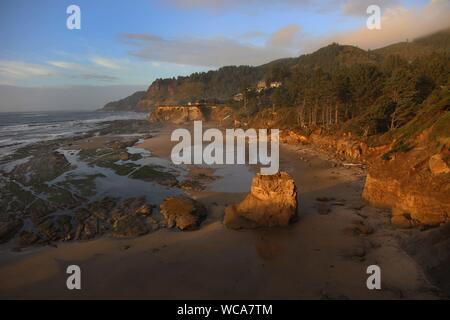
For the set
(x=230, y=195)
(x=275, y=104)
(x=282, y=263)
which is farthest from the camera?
(x=275, y=104)

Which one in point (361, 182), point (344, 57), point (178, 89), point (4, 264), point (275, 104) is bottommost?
point (4, 264)

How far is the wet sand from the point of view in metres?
13.6

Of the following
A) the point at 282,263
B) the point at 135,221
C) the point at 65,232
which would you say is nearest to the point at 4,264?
the point at 65,232

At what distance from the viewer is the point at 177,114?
115 m

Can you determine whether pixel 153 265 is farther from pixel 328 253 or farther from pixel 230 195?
pixel 230 195

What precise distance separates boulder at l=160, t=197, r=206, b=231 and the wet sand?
69 cm

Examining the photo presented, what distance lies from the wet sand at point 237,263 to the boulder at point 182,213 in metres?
0.69

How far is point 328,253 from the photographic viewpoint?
53.9 ft

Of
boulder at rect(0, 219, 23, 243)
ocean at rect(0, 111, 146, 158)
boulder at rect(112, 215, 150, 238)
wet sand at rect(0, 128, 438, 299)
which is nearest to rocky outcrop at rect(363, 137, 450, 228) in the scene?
wet sand at rect(0, 128, 438, 299)

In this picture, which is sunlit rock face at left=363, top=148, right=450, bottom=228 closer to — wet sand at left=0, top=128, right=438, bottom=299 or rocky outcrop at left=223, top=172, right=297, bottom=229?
wet sand at left=0, top=128, right=438, bottom=299

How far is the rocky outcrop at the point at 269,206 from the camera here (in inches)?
789

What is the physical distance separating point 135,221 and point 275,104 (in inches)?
2522

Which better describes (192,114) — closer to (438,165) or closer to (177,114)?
(177,114)

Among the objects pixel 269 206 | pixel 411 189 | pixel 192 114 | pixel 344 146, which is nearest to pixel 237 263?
pixel 269 206
